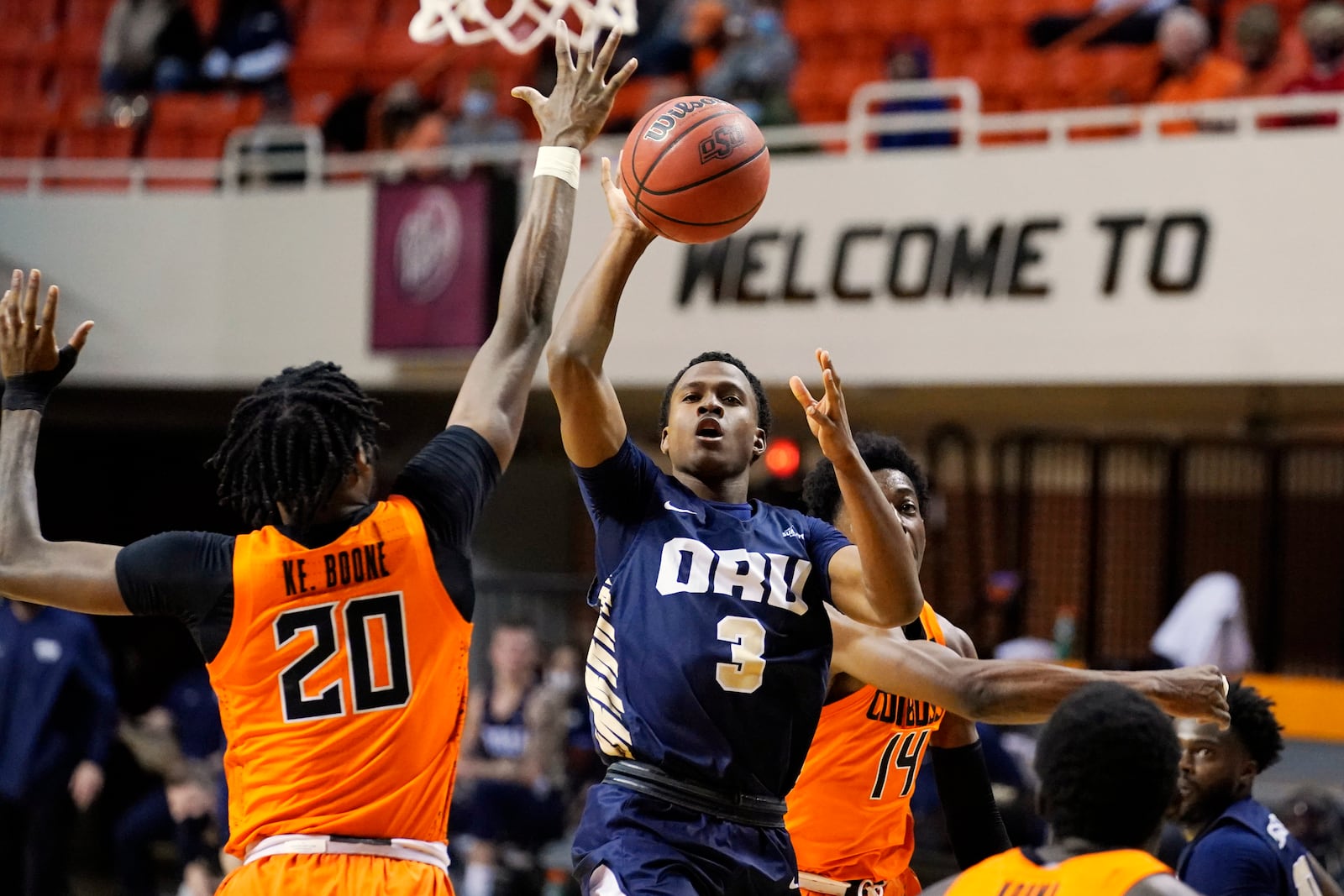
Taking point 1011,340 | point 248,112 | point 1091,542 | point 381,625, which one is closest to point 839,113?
point 1011,340

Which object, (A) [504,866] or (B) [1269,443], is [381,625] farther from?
(B) [1269,443]

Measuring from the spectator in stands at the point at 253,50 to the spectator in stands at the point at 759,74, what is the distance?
14.6 feet

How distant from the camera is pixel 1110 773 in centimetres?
308

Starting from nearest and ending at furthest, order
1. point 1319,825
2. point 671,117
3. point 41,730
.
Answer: point 671,117, point 1319,825, point 41,730

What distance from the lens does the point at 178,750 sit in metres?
11.5

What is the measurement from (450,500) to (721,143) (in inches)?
50.7

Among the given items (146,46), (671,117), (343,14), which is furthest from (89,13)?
(671,117)

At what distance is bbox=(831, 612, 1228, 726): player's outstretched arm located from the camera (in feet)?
12.7

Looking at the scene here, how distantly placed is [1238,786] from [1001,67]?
30.9 ft

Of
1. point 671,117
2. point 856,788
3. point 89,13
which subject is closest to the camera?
point 671,117

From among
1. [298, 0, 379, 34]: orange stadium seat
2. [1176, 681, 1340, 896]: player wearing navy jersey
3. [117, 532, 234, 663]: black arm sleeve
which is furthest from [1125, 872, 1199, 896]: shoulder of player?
[298, 0, 379, 34]: orange stadium seat

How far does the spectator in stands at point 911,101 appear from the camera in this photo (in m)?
12.8

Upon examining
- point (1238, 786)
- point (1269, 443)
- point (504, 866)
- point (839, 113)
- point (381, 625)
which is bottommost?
point (504, 866)

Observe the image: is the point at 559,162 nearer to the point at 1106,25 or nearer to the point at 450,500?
the point at 450,500
